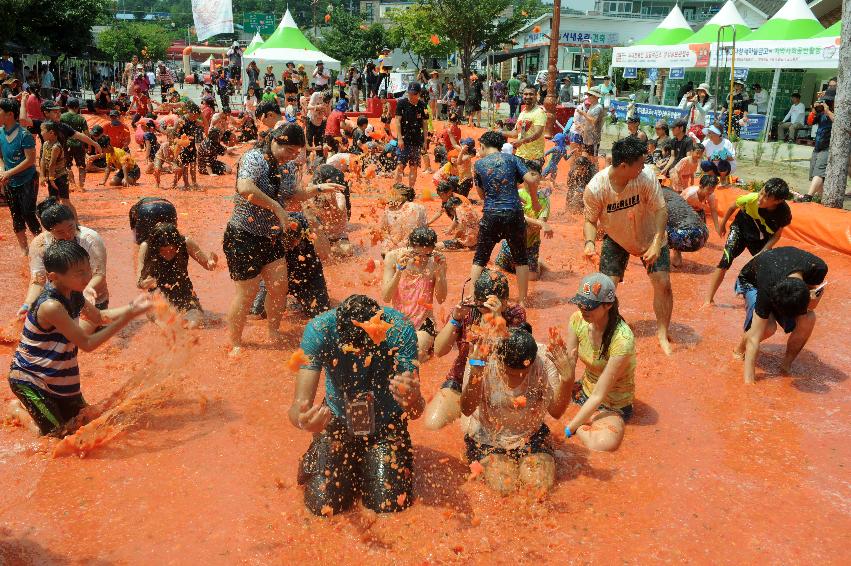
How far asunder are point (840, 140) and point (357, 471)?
35.3ft

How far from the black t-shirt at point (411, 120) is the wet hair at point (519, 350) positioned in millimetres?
9150

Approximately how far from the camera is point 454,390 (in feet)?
16.4

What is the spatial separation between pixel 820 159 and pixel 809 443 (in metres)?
8.78

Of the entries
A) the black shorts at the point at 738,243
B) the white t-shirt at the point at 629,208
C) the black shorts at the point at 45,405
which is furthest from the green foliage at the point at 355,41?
the black shorts at the point at 45,405

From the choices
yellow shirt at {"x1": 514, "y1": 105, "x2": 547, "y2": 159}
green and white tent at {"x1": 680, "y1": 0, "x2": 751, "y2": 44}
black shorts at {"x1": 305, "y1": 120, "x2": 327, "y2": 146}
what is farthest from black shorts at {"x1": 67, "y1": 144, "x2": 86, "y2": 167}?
green and white tent at {"x1": 680, "y1": 0, "x2": 751, "y2": 44}

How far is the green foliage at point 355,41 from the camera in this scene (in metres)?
51.5

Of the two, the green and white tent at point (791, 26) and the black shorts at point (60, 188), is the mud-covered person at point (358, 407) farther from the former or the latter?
the green and white tent at point (791, 26)

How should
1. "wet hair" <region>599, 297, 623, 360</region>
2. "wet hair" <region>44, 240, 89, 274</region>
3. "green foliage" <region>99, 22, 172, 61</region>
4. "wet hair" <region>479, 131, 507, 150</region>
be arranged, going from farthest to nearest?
1. "green foliage" <region>99, 22, 172, 61</region>
2. "wet hair" <region>479, 131, 507, 150</region>
3. "wet hair" <region>599, 297, 623, 360</region>
4. "wet hair" <region>44, 240, 89, 274</region>

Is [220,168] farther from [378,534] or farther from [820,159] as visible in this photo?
[378,534]

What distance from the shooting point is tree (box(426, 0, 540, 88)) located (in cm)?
2934

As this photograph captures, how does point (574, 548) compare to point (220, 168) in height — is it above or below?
below

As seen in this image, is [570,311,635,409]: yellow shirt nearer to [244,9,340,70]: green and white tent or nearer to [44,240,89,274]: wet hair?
[44,240,89,274]: wet hair

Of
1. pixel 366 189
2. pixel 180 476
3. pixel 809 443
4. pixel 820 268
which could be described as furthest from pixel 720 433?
pixel 366 189

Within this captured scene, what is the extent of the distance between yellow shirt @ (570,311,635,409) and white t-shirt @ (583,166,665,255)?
1.54m
